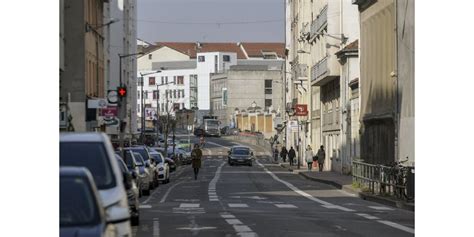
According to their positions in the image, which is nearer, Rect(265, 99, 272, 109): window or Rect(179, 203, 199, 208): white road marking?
Rect(179, 203, 199, 208): white road marking

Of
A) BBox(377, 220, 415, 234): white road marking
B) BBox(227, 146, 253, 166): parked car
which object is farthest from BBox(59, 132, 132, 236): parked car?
BBox(227, 146, 253, 166): parked car

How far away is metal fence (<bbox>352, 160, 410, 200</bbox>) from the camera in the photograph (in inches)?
1453

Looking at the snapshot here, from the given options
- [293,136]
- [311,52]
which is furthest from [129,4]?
[311,52]

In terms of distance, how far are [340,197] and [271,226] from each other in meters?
17.8

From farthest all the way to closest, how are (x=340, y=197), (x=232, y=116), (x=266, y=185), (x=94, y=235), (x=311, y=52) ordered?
(x=232, y=116) → (x=311, y=52) → (x=266, y=185) → (x=340, y=197) → (x=94, y=235)

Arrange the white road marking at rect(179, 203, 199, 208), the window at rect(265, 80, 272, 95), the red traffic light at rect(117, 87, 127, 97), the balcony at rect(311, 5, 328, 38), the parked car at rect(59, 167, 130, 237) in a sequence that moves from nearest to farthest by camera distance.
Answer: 1. the parked car at rect(59, 167, 130, 237)
2. the white road marking at rect(179, 203, 199, 208)
3. the red traffic light at rect(117, 87, 127, 97)
4. the balcony at rect(311, 5, 328, 38)
5. the window at rect(265, 80, 272, 95)

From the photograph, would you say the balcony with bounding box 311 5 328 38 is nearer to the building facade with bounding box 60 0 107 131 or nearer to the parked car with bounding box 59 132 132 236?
the building facade with bounding box 60 0 107 131

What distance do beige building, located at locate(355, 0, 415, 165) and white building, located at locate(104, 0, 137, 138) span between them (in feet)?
111

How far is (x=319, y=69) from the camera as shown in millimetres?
75688

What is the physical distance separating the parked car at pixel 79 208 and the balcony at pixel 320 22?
61.0 metres
